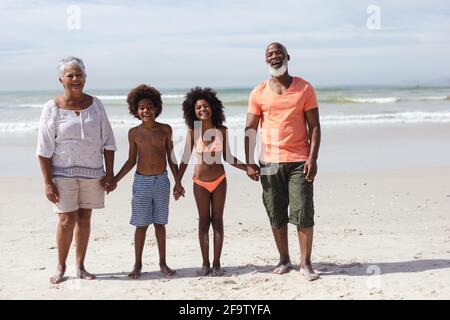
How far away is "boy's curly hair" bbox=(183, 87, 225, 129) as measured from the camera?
5.30 m

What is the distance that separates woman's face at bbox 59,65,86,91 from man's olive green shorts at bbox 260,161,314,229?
65.3 inches

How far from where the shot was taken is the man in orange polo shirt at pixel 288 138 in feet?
16.2

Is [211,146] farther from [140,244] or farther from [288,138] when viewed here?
[140,244]

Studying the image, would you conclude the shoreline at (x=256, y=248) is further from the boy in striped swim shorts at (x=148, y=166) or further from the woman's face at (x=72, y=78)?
the woman's face at (x=72, y=78)

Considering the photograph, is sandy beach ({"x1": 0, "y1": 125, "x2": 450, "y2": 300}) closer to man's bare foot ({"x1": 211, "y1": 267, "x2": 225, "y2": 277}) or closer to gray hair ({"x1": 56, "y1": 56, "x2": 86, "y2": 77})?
man's bare foot ({"x1": 211, "y1": 267, "x2": 225, "y2": 277})

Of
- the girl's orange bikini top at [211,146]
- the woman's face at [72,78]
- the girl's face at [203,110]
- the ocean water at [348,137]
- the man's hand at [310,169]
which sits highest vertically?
the woman's face at [72,78]

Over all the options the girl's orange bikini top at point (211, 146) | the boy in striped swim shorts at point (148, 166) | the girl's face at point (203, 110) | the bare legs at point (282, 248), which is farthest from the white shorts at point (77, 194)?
the bare legs at point (282, 248)

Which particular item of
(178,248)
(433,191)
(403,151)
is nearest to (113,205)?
(178,248)

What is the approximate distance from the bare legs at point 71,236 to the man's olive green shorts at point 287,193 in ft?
5.04

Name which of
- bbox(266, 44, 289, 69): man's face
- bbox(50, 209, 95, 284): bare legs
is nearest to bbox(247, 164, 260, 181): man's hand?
bbox(266, 44, 289, 69): man's face

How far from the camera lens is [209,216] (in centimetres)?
532

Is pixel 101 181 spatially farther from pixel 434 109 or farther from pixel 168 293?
pixel 434 109

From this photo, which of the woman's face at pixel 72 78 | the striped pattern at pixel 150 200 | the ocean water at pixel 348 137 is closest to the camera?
the woman's face at pixel 72 78

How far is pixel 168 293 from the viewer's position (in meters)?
4.83
